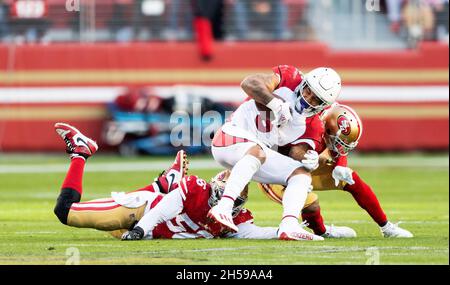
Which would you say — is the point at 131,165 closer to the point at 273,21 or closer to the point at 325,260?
the point at 273,21

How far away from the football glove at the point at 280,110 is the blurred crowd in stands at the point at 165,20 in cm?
1335

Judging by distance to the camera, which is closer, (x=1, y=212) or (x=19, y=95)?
(x=1, y=212)

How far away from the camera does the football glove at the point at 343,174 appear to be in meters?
9.94

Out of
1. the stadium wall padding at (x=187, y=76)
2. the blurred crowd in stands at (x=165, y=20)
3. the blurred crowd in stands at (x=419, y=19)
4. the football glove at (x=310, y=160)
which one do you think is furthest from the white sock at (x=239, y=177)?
the blurred crowd in stands at (x=419, y=19)

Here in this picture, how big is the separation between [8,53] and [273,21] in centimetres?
529

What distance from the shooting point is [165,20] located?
76.1ft

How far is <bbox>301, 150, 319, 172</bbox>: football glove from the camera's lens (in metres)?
9.69

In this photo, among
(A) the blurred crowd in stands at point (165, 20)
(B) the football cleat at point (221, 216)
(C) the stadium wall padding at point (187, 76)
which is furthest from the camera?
(A) the blurred crowd in stands at point (165, 20)

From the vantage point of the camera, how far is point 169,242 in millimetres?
9383

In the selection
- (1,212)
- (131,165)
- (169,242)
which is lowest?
(131,165)

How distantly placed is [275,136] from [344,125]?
0.62 metres

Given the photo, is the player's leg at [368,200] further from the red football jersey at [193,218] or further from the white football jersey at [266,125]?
the red football jersey at [193,218]

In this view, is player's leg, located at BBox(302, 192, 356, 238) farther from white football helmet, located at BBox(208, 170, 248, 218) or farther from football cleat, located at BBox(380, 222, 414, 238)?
white football helmet, located at BBox(208, 170, 248, 218)
